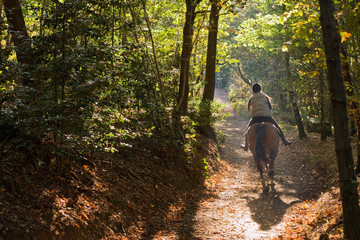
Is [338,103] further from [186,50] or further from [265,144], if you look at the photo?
[186,50]

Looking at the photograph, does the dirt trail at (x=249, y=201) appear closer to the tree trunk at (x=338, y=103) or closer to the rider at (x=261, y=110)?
the rider at (x=261, y=110)

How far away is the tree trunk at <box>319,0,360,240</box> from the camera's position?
14.9ft

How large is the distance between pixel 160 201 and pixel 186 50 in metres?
5.34

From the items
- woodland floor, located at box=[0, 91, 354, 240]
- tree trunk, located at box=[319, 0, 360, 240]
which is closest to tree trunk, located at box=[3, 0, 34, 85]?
woodland floor, located at box=[0, 91, 354, 240]

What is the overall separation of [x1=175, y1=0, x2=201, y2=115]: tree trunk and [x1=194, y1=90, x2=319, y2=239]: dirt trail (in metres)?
2.94

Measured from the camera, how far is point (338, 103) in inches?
179

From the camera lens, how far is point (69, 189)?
20.1 feet

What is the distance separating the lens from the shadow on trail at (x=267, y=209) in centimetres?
773

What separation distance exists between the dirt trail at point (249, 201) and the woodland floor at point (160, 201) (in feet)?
0.07

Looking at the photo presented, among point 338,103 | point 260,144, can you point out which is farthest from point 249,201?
point 338,103

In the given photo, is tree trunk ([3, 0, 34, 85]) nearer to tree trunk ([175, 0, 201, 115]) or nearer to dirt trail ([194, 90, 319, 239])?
dirt trail ([194, 90, 319, 239])

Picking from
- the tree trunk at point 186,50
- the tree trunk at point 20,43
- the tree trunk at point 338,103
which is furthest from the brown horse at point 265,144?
the tree trunk at point 20,43

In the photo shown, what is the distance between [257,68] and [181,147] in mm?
22099

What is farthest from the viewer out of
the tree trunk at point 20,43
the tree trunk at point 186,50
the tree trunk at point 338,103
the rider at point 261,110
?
the rider at point 261,110
